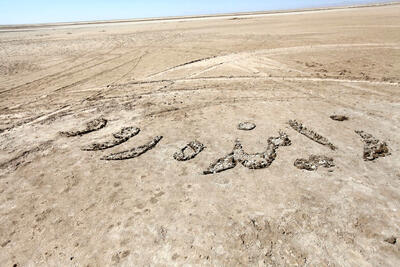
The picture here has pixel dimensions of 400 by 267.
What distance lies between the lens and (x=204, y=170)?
252 inches

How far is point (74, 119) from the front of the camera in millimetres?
9602

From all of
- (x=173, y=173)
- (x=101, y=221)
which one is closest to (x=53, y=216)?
(x=101, y=221)

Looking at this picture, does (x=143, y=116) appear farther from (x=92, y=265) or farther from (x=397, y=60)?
(x=397, y=60)

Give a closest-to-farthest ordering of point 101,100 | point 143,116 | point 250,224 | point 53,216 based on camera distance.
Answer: point 250,224 < point 53,216 < point 143,116 < point 101,100

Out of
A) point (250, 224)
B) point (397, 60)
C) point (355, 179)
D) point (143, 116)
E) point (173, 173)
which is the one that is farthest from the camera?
point (397, 60)

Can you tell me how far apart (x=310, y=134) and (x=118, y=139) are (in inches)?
223

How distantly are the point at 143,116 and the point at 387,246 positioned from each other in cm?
768

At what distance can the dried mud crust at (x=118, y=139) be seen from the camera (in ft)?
24.9

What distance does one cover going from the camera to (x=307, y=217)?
492 centimetres

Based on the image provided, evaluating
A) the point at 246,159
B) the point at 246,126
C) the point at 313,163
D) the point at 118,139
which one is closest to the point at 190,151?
the point at 246,159

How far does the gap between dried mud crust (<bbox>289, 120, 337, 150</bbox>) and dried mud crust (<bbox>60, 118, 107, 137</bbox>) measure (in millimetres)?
6241

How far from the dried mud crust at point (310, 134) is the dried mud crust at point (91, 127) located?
246 inches

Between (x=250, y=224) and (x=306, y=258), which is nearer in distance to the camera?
(x=306, y=258)

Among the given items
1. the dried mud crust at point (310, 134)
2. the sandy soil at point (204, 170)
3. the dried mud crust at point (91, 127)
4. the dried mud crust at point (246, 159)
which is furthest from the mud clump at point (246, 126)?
the dried mud crust at point (91, 127)
